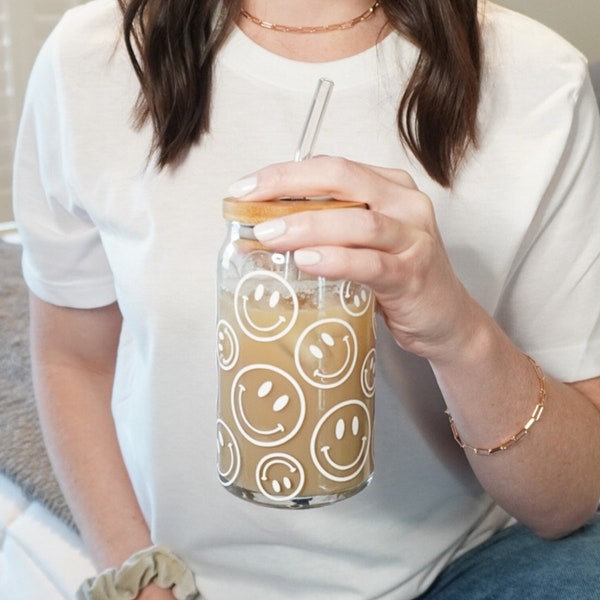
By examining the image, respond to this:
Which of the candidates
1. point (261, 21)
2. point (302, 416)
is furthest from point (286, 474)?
point (261, 21)

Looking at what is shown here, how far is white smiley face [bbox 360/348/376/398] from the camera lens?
67cm

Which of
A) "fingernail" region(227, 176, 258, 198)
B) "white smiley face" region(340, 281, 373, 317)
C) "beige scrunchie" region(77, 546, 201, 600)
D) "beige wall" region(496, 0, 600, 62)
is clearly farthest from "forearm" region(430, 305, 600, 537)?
"beige wall" region(496, 0, 600, 62)

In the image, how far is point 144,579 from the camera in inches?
40.5

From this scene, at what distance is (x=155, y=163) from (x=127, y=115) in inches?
2.7

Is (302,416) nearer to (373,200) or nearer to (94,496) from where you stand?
(373,200)

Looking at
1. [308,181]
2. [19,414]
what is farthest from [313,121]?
[19,414]

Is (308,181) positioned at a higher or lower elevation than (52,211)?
higher

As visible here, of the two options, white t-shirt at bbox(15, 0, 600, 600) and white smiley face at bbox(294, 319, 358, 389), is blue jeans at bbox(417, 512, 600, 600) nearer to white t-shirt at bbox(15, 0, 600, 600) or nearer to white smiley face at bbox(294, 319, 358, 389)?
white t-shirt at bbox(15, 0, 600, 600)

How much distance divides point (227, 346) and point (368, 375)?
98mm

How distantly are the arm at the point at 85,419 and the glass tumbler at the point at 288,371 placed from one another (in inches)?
18.3

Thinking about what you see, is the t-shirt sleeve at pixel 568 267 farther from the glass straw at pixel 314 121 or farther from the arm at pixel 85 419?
the arm at pixel 85 419

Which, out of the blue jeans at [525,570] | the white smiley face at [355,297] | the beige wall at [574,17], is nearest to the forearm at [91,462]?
the blue jeans at [525,570]

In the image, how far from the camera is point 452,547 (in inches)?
40.7

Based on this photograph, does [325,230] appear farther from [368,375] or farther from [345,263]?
[368,375]
